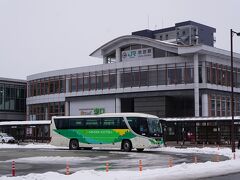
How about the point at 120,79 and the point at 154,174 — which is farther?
the point at 120,79

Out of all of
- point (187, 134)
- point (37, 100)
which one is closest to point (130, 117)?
point (187, 134)

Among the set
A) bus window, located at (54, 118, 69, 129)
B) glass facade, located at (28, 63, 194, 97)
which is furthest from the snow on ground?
glass facade, located at (28, 63, 194, 97)

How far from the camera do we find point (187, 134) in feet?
169

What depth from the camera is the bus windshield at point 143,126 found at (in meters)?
38.5

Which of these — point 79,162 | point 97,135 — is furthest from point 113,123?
point 79,162

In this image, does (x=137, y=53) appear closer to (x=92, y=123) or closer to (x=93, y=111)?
(x=93, y=111)

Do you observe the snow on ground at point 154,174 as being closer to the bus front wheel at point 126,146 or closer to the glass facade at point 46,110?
the bus front wheel at point 126,146

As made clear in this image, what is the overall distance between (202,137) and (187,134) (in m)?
1.83

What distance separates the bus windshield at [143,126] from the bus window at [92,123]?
3358 mm

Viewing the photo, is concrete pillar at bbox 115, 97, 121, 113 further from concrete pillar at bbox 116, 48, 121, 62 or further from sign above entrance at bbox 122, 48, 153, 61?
sign above entrance at bbox 122, 48, 153, 61

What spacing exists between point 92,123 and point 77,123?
5.49 ft

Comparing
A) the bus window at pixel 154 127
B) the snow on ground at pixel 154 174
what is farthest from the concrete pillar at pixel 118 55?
the snow on ground at pixel 154 174

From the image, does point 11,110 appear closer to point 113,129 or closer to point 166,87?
point 166,87

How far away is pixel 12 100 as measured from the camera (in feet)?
304
